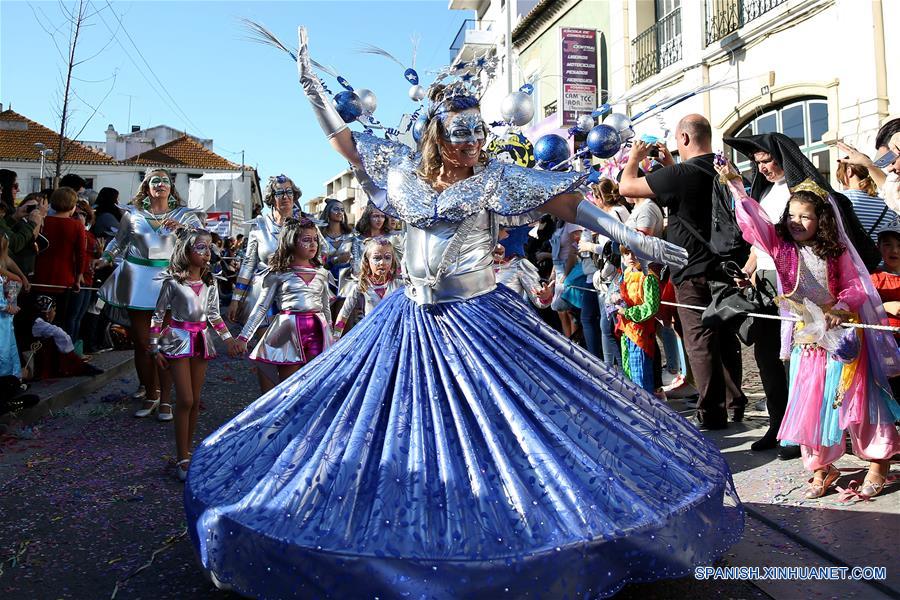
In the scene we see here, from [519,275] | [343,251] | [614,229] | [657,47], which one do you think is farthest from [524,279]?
[657,47]

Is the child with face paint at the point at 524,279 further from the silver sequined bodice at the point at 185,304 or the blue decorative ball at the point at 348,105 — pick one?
the silver sequined bodice at the point at 185,304

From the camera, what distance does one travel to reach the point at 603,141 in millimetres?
3924

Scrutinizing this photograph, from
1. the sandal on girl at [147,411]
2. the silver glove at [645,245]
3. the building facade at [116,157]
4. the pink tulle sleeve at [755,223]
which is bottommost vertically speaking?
the sandal on girl at [147,411]

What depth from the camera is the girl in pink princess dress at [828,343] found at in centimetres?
361

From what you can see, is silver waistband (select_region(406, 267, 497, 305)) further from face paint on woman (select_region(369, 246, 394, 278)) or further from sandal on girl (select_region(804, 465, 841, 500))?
face paint on woman (select_region(369, 246, 394, 278))

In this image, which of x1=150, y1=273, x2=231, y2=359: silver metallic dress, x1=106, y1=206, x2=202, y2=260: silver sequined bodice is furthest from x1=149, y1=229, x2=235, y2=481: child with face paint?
x1=106, y1=206, x2=202, y2=260: silver sequined bodice

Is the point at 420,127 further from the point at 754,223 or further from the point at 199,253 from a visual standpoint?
the point at 199,253

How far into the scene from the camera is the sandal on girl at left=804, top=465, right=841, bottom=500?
3691 mm

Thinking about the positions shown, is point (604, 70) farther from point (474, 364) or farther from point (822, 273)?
point (474, 364)

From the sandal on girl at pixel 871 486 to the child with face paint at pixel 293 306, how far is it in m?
3.06

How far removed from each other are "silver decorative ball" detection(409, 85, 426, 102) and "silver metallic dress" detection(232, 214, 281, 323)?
2.56 meters

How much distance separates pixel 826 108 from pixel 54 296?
10.0m

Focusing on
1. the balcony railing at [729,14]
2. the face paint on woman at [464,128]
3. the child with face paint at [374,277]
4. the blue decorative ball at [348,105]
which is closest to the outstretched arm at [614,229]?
the face paint on woman at [464,128]

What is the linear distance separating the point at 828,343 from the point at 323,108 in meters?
2.57
